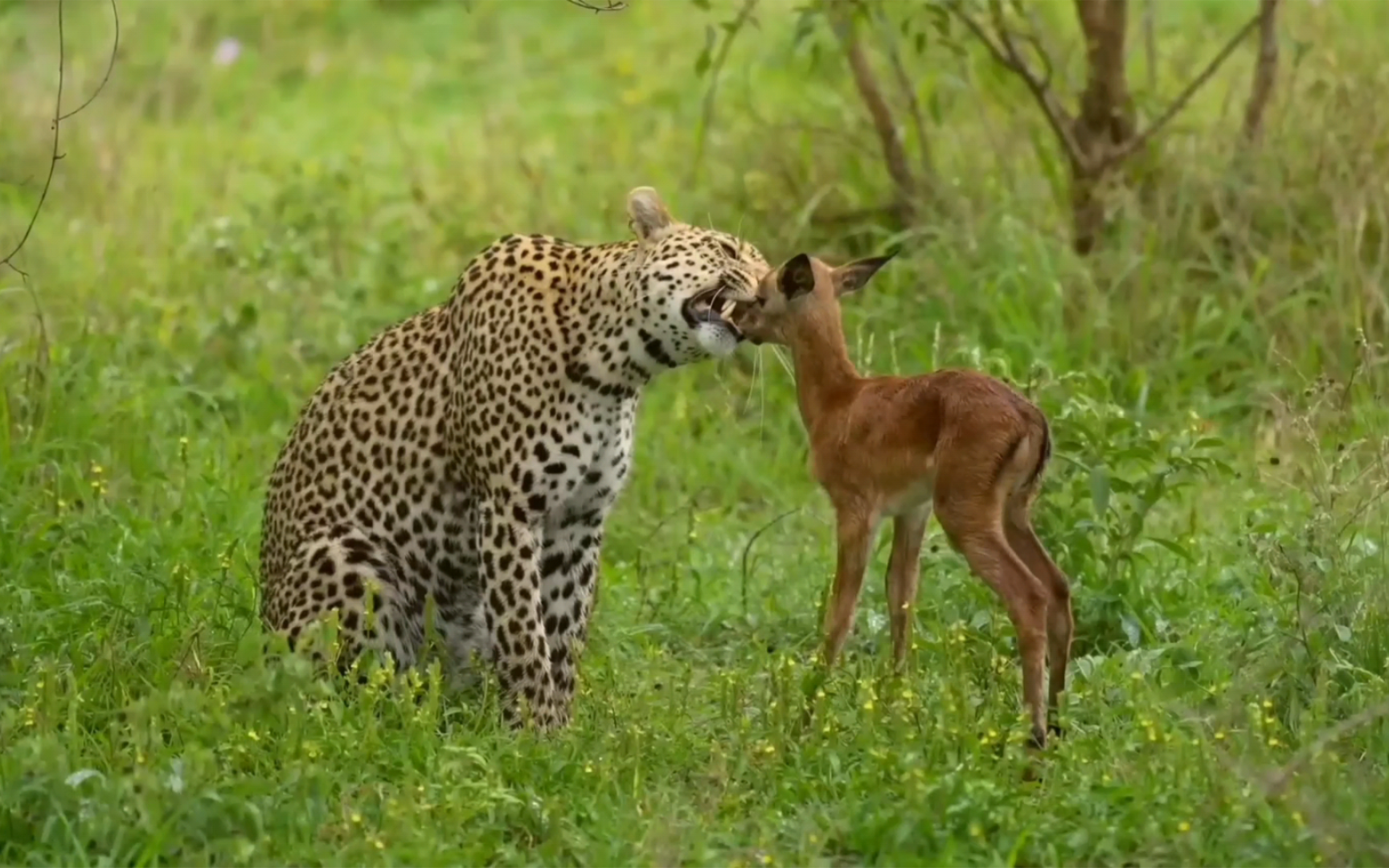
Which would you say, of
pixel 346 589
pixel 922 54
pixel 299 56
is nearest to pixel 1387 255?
pixel 922 54

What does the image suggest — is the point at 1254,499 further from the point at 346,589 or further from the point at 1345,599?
the point at 346,589

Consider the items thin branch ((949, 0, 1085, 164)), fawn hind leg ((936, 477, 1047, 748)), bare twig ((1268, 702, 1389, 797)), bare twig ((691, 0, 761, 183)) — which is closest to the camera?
bare twig ((1268, 702, 1389, 797))

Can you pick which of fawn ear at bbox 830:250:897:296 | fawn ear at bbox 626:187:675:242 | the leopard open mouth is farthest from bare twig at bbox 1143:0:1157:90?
the leopard open mouth

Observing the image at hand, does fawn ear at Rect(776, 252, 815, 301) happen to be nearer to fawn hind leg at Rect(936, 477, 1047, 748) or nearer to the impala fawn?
the impala fawn

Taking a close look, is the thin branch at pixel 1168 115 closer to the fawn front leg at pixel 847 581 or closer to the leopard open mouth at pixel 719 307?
the leopard open mouth at pixel 719 307

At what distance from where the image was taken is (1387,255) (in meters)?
8.64

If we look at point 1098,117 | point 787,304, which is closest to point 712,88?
point 1098,117

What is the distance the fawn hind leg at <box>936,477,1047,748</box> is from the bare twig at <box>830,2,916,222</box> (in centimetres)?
388

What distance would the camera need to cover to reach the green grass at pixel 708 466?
4.94 metres

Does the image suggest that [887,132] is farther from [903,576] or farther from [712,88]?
[903,576]

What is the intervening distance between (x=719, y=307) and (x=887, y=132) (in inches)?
142

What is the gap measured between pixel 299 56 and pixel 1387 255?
23.4ft

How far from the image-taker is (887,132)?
30.9 feet

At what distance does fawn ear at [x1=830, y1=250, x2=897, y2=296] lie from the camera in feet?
20.1
